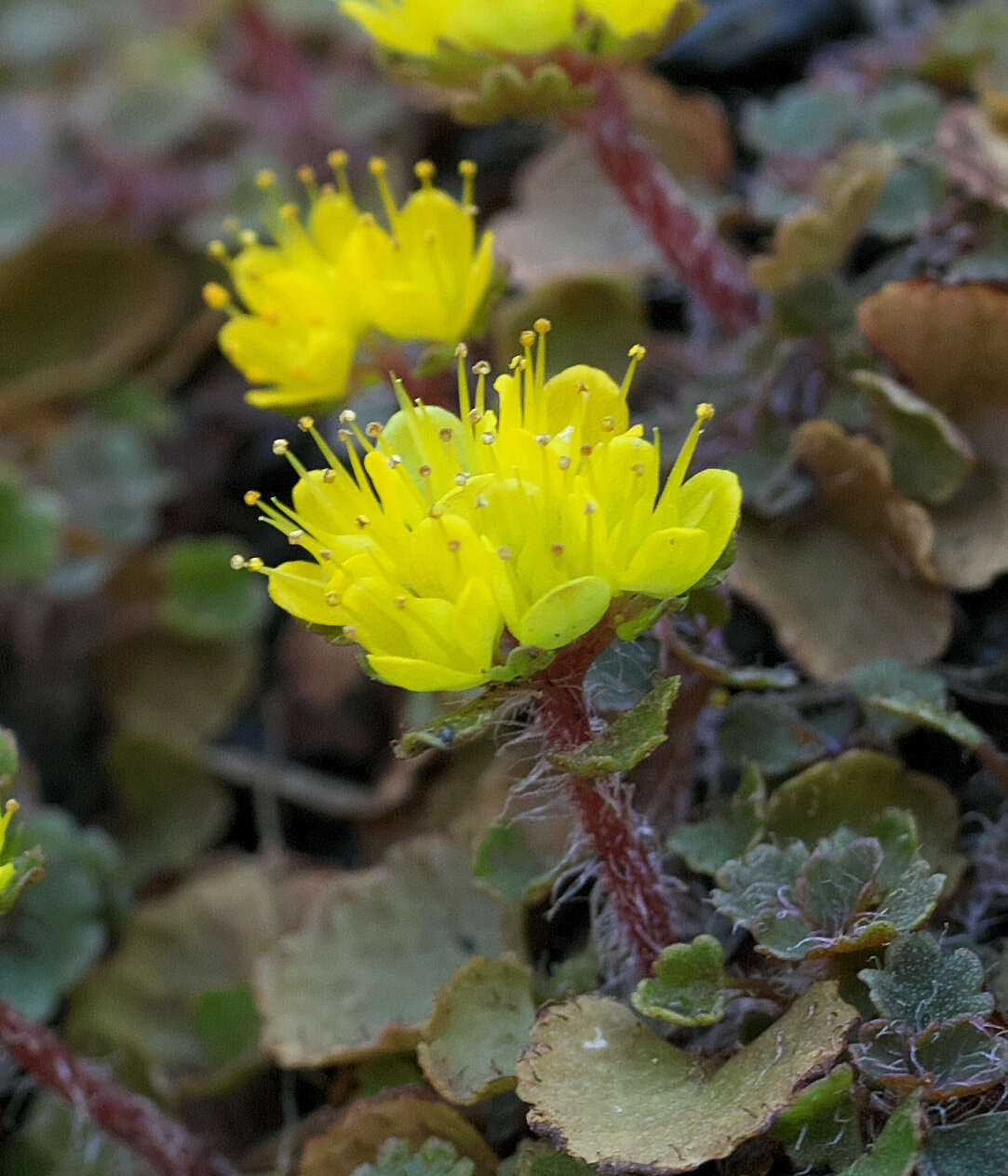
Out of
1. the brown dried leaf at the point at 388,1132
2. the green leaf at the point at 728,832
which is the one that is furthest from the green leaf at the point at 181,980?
the green leaf at the point at 728,832

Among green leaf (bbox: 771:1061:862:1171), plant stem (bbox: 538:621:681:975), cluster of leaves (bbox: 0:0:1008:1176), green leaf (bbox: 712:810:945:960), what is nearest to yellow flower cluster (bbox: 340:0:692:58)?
cluster of leaves (bbox: 0:0:1008:1176)

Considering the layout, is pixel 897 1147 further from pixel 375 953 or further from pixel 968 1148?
pixel 375 953

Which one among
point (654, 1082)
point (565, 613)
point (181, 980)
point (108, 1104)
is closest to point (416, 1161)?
point (654, 1082)

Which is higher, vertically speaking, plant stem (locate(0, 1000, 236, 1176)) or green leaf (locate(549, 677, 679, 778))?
green leaf (locate(549, 677, 679, 778))

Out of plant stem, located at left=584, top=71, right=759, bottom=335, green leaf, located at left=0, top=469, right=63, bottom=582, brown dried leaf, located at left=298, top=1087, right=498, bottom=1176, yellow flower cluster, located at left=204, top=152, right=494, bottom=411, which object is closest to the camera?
brown dried leaf, located at left=298, top=1087, right=498, bottom=1176

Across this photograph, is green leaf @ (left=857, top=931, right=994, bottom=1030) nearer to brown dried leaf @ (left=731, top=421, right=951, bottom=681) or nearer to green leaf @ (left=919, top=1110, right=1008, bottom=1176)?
green leaf @ (left=919, top=1110, right=1008, bottom=1176)

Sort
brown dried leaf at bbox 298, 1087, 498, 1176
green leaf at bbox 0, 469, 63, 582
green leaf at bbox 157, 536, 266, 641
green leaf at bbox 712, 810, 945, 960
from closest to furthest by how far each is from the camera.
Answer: green leaf at bbox 712, 810, 945, 960 < brown dried leaf at bbox 298, 1087, 498, 1176 < green leaf at bbox 0, 469, 63, 582 < green leaf at bbox 157, 536, 266, 641

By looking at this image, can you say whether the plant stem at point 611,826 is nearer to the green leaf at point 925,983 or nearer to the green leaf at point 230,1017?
the green leaf at point 925,983
